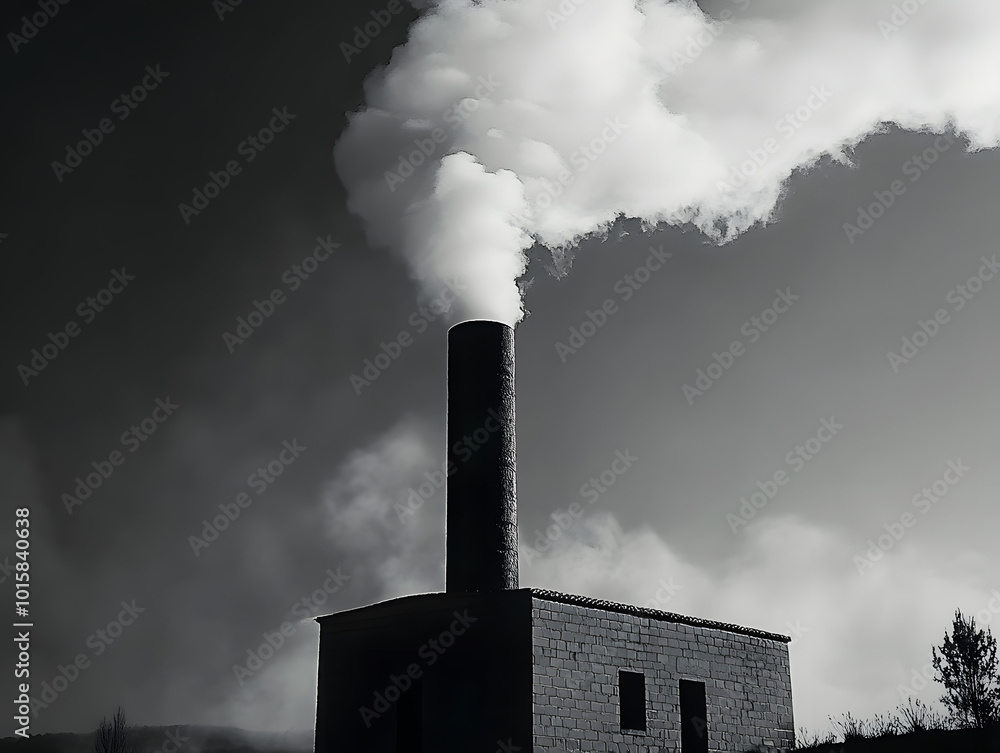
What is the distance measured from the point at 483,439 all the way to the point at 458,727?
15.8ft

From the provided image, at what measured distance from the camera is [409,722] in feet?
48.2

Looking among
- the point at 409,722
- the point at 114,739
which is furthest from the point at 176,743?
the point at 409,722

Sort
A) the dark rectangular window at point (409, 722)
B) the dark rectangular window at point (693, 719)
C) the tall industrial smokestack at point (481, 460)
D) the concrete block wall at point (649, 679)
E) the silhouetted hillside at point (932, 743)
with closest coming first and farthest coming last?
the concrete block wall at point (649, 679)
the silhouetted hillside at point (932, 743)
the dark rectangular window at point (409, 722)
the tall industrial smokestack at point (481, 460)
the dark rectangular window at point (693, 719)

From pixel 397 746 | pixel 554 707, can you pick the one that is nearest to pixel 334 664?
pixel 397 746

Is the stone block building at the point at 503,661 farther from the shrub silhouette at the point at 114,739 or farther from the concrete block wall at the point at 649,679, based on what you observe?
the shrub silhouette at the point at 114,739

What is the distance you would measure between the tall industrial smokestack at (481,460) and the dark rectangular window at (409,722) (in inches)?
71.4

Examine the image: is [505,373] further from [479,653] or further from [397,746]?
[397,746]

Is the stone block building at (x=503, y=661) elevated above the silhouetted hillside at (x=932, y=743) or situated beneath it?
elevated above

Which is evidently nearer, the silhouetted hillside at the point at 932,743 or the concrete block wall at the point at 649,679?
the concrete block wall at the point at 649,679

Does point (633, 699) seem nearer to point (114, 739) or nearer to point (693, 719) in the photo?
point (693, 719)

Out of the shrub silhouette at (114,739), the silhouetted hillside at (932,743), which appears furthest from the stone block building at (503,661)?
the shrub silhouette at (114,739)

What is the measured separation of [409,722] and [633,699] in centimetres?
362

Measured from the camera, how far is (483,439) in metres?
16.3

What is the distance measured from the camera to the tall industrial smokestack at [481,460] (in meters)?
15.6
